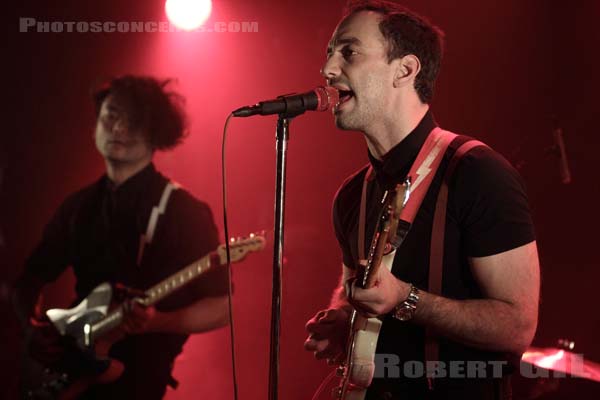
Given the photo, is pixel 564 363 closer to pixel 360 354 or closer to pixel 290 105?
pixel 360 354

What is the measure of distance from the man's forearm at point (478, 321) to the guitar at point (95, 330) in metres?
1.92

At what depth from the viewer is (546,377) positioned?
9.74 feet

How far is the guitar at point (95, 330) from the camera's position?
12.2 feet

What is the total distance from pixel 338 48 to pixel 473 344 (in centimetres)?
112

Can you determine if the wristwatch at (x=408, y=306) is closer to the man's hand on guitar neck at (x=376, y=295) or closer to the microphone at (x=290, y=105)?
the man's hand on guitar neck at (x=376, y=295)

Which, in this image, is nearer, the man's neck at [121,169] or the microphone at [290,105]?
the microphone at [290,105]

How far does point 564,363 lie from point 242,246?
172 centimetres

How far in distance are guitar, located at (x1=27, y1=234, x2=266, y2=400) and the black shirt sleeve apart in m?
1.88

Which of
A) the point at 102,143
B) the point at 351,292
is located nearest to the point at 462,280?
the point at 351,292

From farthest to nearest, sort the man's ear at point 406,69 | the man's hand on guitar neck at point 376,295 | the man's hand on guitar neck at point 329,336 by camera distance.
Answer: the man's ear at point 406,69
the man's hand on guitar neck at point 329,336
the man's hand on guitar neck at point 376,295

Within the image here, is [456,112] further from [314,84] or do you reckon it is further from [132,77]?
[132,77]

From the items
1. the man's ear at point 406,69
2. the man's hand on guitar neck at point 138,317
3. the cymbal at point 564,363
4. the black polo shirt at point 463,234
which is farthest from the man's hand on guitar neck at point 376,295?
the man's hand on guitar neck at point 138,317

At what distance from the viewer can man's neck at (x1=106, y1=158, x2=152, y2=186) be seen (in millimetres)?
3805

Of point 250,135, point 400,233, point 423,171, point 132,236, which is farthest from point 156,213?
point 400,233
